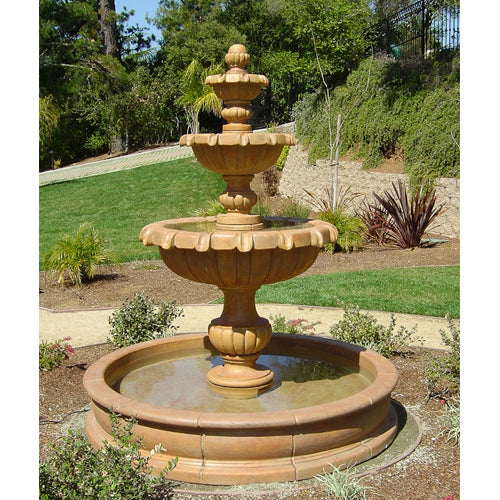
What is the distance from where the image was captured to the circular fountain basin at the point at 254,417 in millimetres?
4688

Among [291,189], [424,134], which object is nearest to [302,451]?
[424,134]

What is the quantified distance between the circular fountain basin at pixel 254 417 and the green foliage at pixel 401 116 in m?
10.1

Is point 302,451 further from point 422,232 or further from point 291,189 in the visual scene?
point 291,189

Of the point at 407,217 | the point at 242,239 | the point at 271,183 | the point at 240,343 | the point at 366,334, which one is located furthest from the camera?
the point at 271,183

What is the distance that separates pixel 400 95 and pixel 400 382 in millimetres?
12650

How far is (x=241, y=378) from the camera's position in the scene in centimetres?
581

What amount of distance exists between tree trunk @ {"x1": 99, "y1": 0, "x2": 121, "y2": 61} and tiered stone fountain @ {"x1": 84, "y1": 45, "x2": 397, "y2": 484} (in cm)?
2819

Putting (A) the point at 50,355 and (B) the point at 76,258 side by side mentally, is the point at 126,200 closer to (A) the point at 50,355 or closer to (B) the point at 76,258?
(B) the point at 76,258

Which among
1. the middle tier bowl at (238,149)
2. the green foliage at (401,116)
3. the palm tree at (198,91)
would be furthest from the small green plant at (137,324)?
the palm tree at (198,91)

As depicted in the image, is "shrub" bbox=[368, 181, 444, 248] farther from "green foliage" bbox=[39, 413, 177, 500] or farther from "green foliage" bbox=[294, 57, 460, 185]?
"green foliage" bbox=[39, 413, 177, 500]

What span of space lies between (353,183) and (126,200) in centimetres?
799

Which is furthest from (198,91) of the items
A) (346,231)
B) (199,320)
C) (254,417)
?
(254,417)

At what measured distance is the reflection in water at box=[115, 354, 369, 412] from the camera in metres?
5.66

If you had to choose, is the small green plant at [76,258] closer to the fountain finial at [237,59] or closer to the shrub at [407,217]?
the shrub at [407,217]
